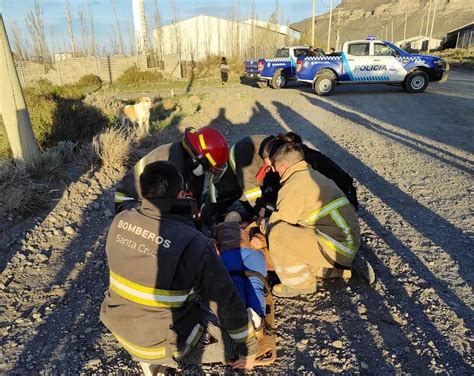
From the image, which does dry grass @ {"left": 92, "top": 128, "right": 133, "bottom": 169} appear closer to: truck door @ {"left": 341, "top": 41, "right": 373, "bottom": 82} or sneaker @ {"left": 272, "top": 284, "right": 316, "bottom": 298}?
sneaker @ {"left": 272, "top": 284, "right": 316, "bottom": 298}

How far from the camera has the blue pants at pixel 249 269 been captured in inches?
105

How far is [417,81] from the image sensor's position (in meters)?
14.2

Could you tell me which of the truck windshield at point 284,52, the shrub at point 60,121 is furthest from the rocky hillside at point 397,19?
the shrub at point 60,121

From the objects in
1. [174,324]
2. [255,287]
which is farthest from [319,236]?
[174,324]

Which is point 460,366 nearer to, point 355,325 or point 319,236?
point 355,325

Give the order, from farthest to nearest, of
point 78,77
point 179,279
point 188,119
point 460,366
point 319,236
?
point 78,77 < point 188,119 < point 319,236 < point 460,366 < point 179,279

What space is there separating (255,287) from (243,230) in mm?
741

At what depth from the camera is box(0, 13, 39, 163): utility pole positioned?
542 cm

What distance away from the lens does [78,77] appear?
1192 inches

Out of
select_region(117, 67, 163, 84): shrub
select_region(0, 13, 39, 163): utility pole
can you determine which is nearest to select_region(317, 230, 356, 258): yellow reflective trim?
select_region(0, 13, 39, 163): utility pole

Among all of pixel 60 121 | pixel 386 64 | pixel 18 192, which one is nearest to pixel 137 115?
pixel 60 121

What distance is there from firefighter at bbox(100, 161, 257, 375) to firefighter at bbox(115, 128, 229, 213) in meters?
1.19

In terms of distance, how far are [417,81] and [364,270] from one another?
43.1ft

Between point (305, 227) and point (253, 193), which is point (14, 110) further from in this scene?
point (305, 227)
